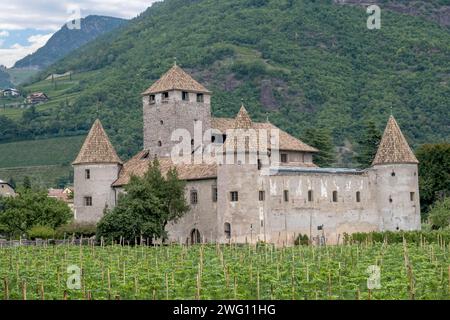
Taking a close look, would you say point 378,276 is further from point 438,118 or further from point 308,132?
point 438,118

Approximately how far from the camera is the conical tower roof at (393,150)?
225 feet

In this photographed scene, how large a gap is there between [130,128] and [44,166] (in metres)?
13.1

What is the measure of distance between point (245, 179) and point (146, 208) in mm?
6277

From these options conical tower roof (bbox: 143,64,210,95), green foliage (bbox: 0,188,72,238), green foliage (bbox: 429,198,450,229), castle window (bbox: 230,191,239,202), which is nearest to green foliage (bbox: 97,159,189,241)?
castle window (bbox: 230,191,239,202)

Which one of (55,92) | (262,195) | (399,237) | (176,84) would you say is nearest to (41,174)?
(55,92)

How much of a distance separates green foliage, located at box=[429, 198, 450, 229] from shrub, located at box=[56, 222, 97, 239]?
84.5ft

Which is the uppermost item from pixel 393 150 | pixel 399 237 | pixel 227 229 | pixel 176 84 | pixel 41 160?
pixel 41 160

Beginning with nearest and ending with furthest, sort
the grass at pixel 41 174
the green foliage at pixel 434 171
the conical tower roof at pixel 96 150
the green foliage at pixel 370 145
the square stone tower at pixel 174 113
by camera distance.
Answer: the conical tower roof at pixel 96 150 → the square stone tower at pixel 174 113 → the green foliage at pixel 434 171 → the green foliage at pixel 370 145 → the grass at pixel 41 174

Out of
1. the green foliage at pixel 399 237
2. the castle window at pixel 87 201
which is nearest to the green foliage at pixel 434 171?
the green foliage at pixel 399 237

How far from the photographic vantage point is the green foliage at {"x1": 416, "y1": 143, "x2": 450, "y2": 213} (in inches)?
3322

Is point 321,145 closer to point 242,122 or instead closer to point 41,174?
point 242,122

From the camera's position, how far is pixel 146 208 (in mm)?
61594

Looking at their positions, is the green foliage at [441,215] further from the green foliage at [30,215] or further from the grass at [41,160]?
the grass at [41,160]

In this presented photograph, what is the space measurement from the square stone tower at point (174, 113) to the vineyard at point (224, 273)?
17.7 m
